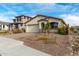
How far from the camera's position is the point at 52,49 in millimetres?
2488

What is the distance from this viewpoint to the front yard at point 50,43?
248 centimetres

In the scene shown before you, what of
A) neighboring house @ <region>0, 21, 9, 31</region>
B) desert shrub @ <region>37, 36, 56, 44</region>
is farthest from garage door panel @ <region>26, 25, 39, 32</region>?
neighboring house @ <region>0, 21, 9, 31</region>

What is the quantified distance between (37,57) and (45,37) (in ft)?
0.78

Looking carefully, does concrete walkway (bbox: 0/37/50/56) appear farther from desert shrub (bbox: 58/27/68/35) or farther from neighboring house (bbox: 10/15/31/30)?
desert shrub (bbox: 58/27/68/35)

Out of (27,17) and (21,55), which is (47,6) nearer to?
(27,17)

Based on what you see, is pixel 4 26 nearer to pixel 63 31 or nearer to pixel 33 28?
pixel 33 28

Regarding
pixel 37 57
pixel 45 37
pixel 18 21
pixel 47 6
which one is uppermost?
pixel 47 6

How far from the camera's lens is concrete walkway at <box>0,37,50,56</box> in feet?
8.16

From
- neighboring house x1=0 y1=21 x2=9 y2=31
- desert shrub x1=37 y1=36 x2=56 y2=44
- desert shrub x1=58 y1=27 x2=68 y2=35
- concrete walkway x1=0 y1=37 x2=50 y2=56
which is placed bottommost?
concrete walkway x1=0 y1=37 x2=50 y2=56

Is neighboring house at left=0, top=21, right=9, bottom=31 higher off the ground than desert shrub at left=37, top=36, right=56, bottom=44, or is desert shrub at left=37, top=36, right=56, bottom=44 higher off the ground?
neighboring house at left=0, top=21, right=9, bottom=31

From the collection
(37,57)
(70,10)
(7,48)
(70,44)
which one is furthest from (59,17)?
(7,48)

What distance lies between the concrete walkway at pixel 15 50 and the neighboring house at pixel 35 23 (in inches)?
7.4

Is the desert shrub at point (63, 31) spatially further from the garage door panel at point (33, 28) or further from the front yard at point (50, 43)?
the garage door panel at point (33, 28)

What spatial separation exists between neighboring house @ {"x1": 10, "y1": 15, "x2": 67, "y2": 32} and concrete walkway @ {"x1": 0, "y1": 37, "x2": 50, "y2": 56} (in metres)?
0.19
